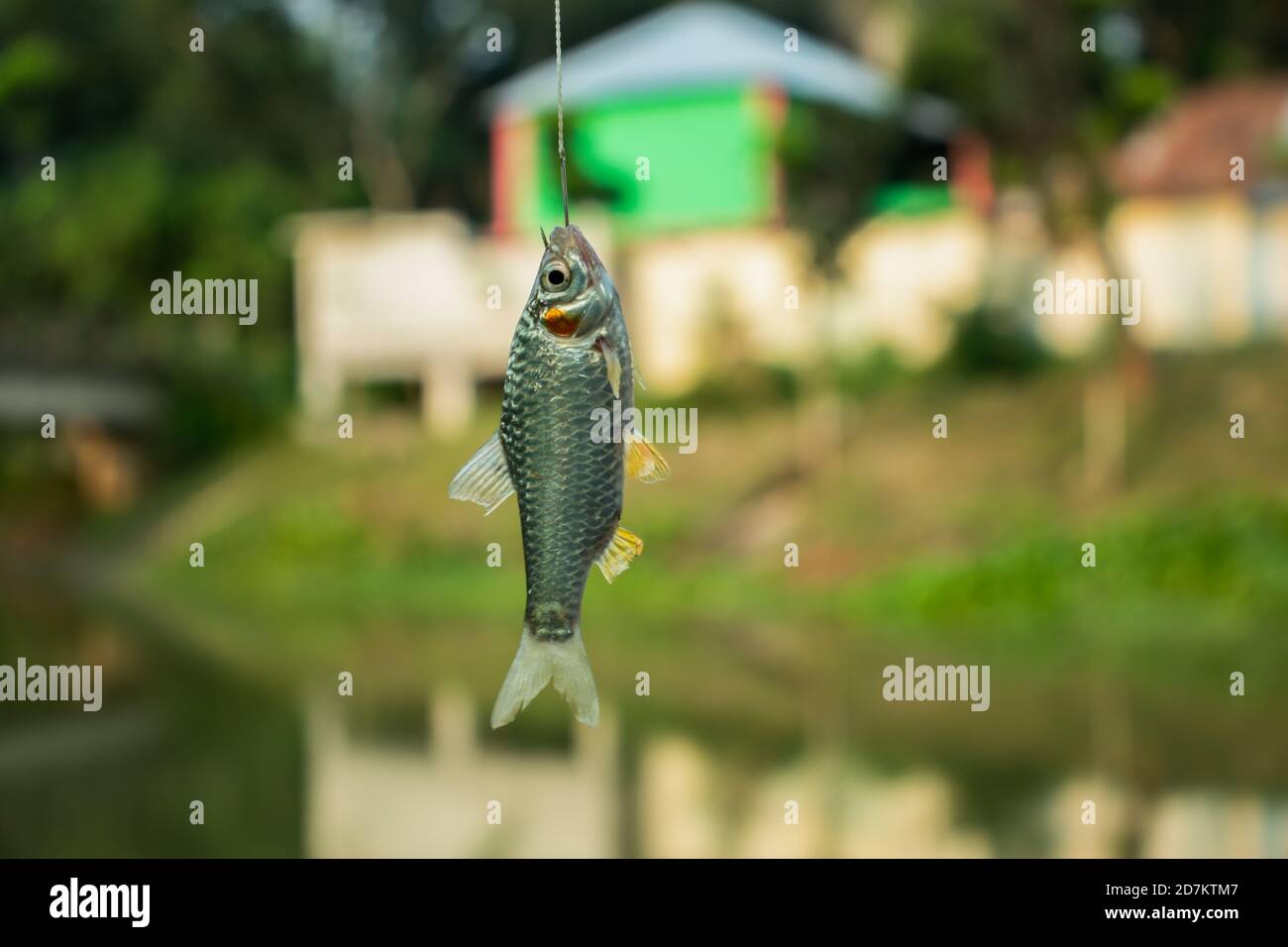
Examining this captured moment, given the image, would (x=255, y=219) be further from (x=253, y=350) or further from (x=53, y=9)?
(x=53, y=9)

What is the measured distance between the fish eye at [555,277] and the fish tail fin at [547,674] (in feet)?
1.82

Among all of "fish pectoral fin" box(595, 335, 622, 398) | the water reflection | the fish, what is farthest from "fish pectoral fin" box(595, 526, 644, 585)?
the water reflection

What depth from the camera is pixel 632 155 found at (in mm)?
28281

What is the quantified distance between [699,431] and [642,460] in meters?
22.0

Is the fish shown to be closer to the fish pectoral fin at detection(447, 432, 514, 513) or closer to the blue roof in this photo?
the fish pectoral fin at detection(447, 432, 514, 513)

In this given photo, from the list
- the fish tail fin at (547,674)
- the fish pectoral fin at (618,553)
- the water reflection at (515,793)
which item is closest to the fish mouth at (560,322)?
the fish pectoral fin at (618,553)

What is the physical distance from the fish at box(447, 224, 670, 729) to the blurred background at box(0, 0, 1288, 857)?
28.9 feet

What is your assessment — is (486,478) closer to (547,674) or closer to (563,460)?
(563,460)

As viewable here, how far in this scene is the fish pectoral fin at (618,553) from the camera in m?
3.06

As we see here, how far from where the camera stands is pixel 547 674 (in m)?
3.02

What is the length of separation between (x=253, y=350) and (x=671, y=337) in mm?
10364

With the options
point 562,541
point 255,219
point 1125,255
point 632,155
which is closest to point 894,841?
point 562,541

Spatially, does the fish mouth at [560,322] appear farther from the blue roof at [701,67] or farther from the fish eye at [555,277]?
the blue roof at [701,67]

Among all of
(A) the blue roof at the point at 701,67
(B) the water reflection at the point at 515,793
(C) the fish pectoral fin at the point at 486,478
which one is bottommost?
(B) the water reflection at the point at 515,793
